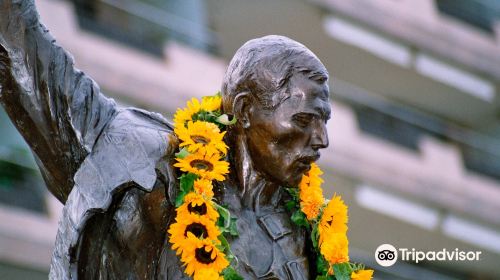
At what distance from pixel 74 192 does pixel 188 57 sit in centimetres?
1321

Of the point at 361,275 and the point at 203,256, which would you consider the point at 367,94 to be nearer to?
the point at 361,275

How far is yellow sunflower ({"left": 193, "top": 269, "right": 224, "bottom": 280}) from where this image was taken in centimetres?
580

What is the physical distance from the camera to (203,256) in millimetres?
5840

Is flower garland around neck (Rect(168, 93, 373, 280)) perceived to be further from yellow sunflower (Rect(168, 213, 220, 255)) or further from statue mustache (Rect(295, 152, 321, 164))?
statue mustache (Rect(295, 152, 321, 164))

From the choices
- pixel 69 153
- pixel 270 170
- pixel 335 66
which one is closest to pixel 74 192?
pixel 69 153

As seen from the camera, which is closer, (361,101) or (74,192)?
(74,192)

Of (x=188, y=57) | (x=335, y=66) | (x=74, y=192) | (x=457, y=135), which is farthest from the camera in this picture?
(x=457, y=135)

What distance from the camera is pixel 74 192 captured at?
19.2 feet

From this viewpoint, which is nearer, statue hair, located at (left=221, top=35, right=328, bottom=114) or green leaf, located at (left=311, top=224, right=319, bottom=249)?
statue hair, located at (left=221, top=35, right=328, bottom=114)

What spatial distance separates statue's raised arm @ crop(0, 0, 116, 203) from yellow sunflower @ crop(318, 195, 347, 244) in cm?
87

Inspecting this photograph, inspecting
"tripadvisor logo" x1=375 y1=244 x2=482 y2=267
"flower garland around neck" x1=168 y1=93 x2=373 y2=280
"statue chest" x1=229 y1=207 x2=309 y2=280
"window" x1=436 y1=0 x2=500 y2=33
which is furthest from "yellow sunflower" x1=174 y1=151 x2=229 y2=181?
"window" x1=436 y1=0 x2=500 y2=33

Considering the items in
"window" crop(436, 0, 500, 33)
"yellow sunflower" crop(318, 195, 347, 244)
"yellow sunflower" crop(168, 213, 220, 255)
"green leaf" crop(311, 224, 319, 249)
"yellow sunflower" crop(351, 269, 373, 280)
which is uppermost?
"window" crop(436, 0, 500, 33)

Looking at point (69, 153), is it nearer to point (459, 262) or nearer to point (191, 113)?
point (191, 113)

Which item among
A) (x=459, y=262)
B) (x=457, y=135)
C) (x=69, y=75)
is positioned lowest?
(x=69, y=75)
